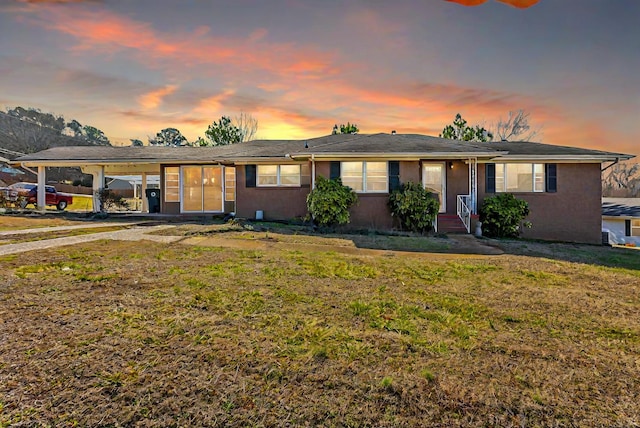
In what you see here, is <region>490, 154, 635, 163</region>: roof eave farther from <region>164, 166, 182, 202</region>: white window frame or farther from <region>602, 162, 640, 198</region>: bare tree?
A: <region>602, 162, 640, 198</region>: bare tree

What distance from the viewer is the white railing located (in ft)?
39.0

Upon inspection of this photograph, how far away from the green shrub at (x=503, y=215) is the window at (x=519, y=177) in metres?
1.25

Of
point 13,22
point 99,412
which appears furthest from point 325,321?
point 13,22

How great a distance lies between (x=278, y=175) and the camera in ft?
45.1

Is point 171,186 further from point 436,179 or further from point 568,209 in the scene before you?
point 568,209

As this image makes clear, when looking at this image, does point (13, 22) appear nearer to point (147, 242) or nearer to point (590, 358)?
point (147, 242)

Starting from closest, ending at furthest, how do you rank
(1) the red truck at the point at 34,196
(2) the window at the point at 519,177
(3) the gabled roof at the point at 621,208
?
(2) the window at the point at 519,177 < (1) the red truck at the point at 34,196 < (3) the gabled roof at the point at 621,208

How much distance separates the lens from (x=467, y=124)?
3127 cm

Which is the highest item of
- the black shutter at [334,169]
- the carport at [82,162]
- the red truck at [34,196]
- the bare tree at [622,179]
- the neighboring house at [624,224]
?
the bare tree at [622,179]

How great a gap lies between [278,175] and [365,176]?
11.7 feet

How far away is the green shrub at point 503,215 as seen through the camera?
1178cm

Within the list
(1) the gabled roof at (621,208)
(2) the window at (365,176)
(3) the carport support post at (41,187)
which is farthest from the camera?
(1) the gabled roof at (621,208)

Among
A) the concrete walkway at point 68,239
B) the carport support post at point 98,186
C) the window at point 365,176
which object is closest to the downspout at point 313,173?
the window at point 365,176

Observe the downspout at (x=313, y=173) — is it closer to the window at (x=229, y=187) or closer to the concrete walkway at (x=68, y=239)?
A: the window at (x=229, y=187)
